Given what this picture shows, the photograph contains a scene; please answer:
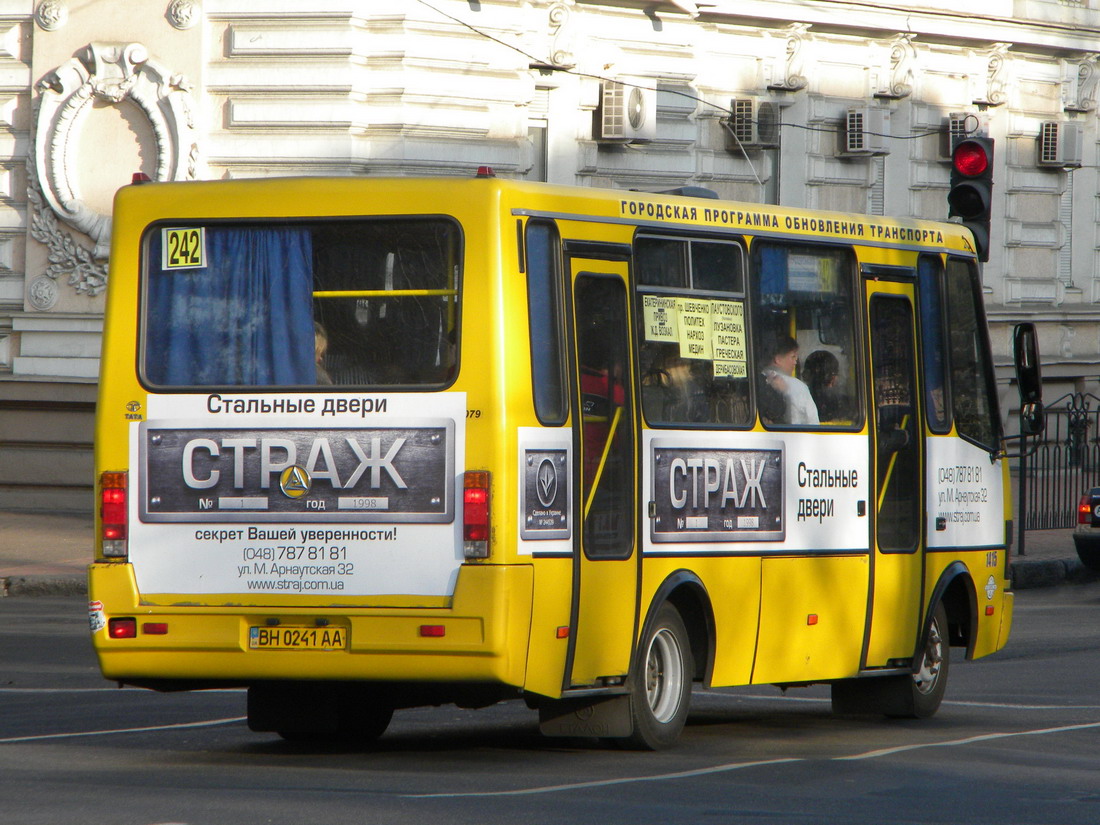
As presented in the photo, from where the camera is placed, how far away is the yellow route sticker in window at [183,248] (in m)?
8.78

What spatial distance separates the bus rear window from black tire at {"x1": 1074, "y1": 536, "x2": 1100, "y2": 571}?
1253 centimetres

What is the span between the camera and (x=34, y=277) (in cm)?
2250

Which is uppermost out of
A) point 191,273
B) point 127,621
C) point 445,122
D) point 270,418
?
point 445,122

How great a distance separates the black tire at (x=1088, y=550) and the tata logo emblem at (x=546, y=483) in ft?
39.9

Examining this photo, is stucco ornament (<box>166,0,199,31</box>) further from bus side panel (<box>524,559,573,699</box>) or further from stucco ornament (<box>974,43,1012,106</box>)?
bus side panel (<box>524,559,573,699</box>)

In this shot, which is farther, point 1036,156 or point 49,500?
point 1036,156

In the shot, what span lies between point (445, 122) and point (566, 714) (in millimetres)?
13882

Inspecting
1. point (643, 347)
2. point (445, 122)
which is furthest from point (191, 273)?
point (445, 122)

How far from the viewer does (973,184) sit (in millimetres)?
15031

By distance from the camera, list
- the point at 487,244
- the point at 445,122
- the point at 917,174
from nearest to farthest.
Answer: the point at 487,244
the point at 445,122
the point at 917,174

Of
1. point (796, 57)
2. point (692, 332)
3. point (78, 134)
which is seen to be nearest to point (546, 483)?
point (692, 332)

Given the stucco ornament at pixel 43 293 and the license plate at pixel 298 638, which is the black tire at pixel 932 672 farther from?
the stucco ornament at pixel 43 293

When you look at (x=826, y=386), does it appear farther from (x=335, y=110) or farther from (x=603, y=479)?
(x=335, y=110)

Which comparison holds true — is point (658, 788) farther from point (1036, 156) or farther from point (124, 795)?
point (1036, 156)
